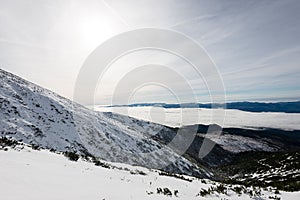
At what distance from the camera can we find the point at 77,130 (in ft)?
118

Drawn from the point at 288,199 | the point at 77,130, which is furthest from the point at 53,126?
the point at 288,199

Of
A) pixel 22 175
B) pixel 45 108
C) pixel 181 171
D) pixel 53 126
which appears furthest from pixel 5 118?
pixel 181 171

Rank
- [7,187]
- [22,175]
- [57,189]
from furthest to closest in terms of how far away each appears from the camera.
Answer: [22,175] < [57,189] < [7,187]

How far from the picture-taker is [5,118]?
2639 cm

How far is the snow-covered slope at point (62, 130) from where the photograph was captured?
27.2 m

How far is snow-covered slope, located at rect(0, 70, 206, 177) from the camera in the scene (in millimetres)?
27234

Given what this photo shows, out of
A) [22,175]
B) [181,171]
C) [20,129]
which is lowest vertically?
[181,171]

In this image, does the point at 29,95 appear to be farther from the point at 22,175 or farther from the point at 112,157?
the point at 22,175

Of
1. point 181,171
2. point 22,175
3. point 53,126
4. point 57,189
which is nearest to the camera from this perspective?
point 57,189

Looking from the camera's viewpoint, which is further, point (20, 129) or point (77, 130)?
point (77, 130)

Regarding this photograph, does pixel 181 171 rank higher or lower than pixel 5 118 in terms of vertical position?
lower

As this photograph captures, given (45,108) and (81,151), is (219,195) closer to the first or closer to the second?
(81,151)

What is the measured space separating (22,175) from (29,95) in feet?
105

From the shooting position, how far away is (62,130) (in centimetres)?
3319
